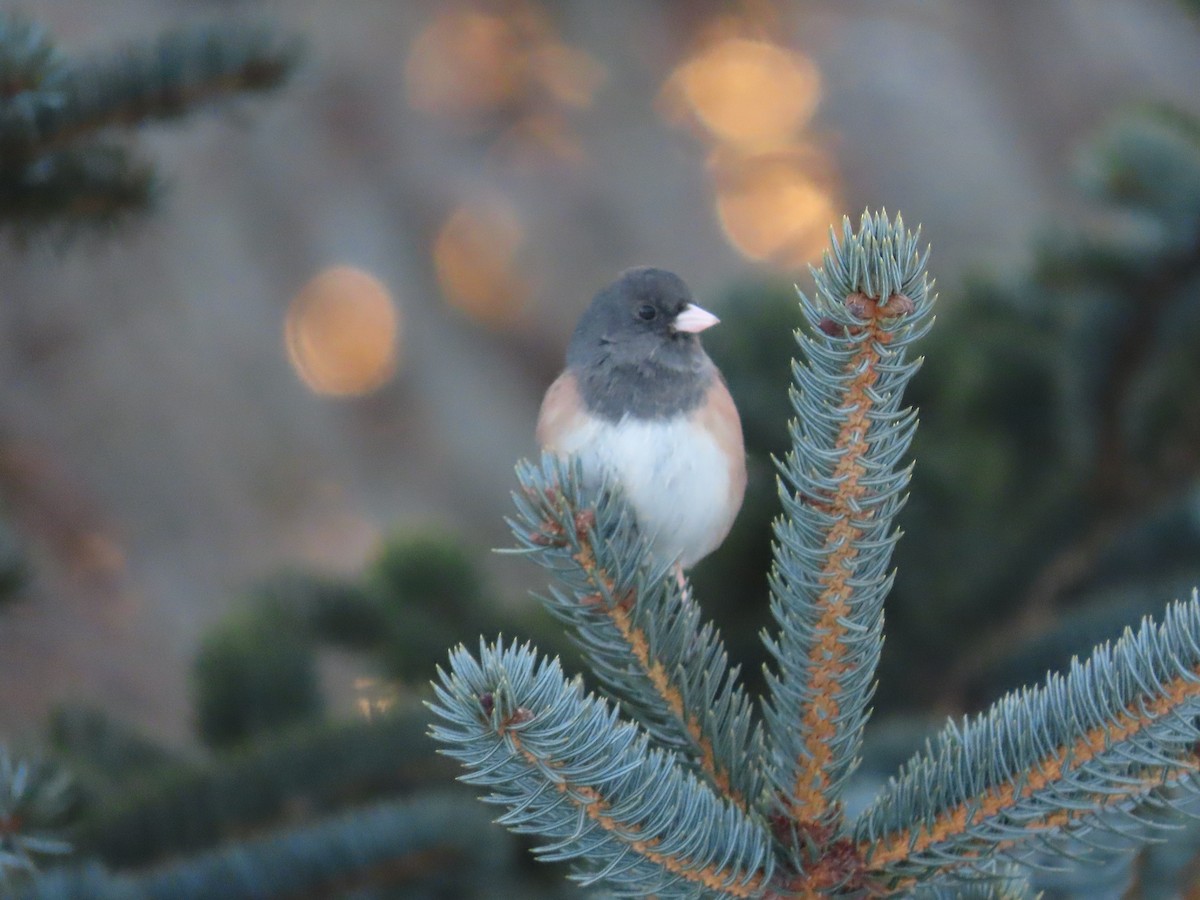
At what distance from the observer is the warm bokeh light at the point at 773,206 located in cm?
234

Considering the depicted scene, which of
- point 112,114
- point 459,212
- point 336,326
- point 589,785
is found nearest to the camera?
point 589,785

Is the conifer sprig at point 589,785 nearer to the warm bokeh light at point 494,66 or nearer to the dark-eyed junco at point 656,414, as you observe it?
the dark-eyed junco at point 656,414

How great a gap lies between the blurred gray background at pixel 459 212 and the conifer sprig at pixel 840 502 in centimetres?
176

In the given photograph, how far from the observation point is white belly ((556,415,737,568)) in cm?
88

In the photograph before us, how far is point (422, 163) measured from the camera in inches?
97.1

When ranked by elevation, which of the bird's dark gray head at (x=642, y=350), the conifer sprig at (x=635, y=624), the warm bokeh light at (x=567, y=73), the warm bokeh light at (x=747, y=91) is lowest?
the conifer sprig at (x=635, y=624)

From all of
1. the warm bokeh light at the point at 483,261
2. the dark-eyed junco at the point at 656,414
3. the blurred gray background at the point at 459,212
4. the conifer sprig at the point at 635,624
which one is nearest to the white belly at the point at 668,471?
the dark-eyed junco at the point at 656,414

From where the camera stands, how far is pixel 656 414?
3.01 feet

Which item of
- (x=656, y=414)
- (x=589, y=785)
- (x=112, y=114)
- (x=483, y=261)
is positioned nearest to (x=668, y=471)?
(x=656, y=414)

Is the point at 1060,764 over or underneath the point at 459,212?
underneath

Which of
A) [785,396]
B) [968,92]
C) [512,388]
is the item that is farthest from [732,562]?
[968,92]

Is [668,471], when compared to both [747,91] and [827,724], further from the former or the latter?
[747,91]

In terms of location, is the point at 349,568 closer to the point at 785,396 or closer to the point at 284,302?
the point at 284,302

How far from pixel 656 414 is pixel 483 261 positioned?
1675 mm
